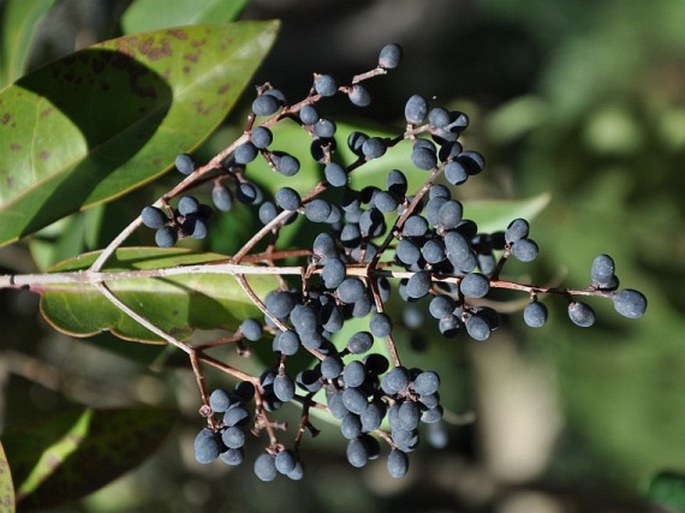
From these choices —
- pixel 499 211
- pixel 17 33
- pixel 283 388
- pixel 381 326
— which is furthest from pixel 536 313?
pixel 17 33

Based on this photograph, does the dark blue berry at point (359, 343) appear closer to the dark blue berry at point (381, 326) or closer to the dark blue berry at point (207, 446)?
the dark blue berry at point (381, 326)

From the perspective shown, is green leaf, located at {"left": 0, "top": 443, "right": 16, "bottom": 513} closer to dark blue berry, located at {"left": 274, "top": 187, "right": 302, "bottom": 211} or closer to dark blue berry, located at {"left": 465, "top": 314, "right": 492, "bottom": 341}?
dark blue berry, located at {"left": 274, "top": 187, "right": 302, "bottom": 211}

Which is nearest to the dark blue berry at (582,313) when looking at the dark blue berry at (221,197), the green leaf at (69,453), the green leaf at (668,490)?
the dark blue berry at (221,197)

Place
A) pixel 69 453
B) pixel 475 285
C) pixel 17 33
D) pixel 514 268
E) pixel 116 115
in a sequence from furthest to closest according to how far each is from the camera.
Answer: pixel 514 268 → pixel 17 33 → pixel 69 453 → pixel 116 115 → pixel 475 285

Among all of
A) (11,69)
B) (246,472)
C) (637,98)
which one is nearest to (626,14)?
(637,98)

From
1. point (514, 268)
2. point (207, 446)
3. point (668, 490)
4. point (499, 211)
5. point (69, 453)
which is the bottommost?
point (514, 268)

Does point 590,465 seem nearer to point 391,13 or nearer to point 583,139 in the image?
point 583,139

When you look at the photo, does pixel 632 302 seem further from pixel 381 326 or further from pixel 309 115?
pixel 309 115
